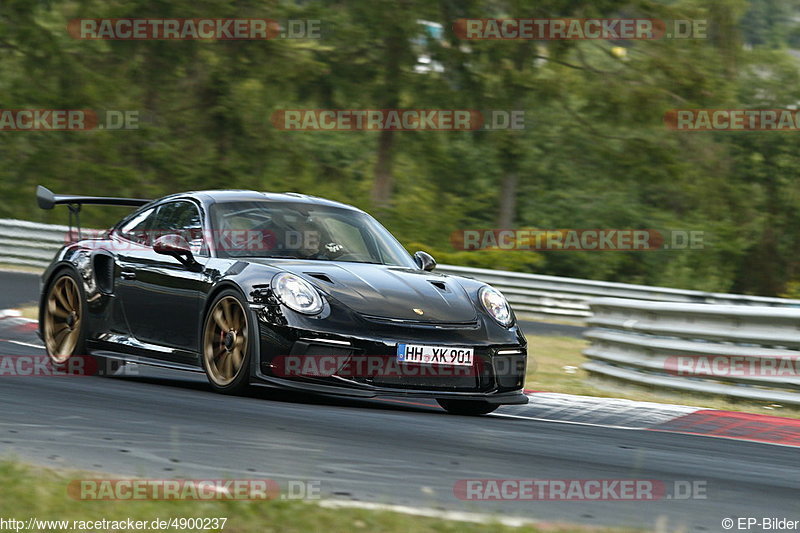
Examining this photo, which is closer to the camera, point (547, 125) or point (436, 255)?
point (436, 255)

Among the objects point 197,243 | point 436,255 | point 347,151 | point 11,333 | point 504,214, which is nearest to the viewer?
point 197,243

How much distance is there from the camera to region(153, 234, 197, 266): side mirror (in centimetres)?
804

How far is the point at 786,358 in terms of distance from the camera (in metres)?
8.82

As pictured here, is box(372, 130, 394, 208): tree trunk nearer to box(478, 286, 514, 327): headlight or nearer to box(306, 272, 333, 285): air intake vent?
box(478, 286, 514, 327): headlight

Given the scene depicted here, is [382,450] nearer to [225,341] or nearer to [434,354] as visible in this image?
[434,354]

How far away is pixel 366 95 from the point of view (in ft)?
95.6

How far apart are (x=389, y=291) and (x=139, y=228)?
2.43m

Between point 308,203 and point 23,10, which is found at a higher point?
point 23,10

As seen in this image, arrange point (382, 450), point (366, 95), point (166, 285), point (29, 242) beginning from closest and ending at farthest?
point (382, 450) < point (166, 285) < point (29, 242) < point (366, 95)

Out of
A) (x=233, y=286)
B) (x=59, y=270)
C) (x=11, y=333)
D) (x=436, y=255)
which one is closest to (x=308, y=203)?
(x=233, y=286)

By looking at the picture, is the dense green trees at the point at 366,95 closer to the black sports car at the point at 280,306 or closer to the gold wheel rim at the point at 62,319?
the gold wheel rim at the point at 62,319

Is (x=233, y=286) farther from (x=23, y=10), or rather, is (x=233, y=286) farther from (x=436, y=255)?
(x=23, y=10)

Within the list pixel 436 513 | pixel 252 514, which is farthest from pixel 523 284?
pixel 252 514

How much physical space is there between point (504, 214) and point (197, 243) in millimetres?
28338
